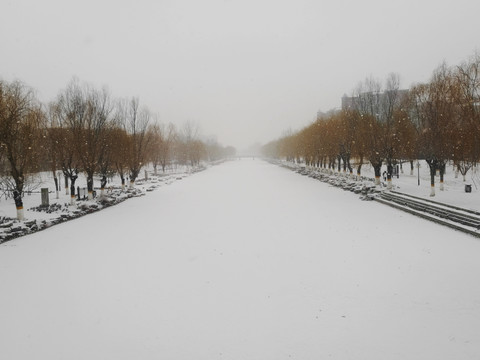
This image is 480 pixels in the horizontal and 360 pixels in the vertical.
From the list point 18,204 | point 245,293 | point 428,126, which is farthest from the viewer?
point 428,126

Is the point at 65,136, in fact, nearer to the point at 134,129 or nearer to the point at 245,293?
the point at 134,129

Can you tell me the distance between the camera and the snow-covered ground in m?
6.25

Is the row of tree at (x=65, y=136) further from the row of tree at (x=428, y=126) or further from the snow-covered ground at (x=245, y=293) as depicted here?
the row of tree at (x=428, y=126)

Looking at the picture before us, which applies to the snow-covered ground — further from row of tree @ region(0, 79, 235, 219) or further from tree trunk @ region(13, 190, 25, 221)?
row of tree @ region(0, 79, 235, 219)

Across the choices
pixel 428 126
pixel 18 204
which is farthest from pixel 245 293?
pixel 428 126

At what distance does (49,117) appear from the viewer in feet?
103

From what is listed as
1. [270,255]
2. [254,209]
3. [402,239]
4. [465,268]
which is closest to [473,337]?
[465,268]

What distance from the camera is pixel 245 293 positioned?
8.58 m

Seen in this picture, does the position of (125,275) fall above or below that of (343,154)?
below

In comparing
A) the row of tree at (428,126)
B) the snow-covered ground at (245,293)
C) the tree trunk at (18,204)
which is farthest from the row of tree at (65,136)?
the row of tree at (428,126)

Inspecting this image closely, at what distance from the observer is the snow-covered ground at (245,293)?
625 centimetres

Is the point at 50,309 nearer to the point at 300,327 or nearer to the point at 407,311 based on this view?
the point at 300,327

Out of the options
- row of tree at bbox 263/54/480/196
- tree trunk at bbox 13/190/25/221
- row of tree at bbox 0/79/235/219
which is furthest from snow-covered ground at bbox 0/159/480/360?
row of tree at bbox 263/54/480/196

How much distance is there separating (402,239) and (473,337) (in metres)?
7.42
